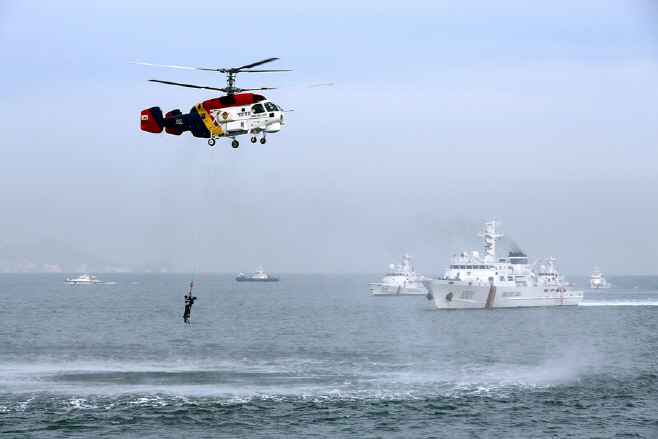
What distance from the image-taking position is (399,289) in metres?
167

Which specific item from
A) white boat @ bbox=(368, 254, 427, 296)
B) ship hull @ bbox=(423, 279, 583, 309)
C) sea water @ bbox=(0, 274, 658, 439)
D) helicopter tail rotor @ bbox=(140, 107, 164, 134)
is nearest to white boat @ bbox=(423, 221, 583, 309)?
ship hull @ bbox=(423, 279, 583, 309)

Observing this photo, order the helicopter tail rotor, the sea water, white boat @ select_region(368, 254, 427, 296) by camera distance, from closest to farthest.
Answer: the helicopter tail rotor
the sea water
white boat @ select_region(368, 254, 427, 296)

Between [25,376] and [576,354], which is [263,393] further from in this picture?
[576,354]

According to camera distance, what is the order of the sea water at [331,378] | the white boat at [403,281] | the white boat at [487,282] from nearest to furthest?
the sea water at [331,378]
the white boat at [487,282]
the white boat at [403,281]

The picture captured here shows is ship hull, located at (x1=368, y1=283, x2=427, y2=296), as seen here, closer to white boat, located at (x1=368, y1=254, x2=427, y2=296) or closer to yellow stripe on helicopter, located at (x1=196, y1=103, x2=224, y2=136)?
white boat, located at (x1=368, y1=254, x2=427, y2=296)

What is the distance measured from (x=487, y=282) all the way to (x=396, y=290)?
59.2m

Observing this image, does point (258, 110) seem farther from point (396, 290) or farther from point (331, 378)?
point (396, 290)

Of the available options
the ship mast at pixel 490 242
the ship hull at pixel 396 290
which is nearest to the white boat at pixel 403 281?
the ship hull at pixel 396 290

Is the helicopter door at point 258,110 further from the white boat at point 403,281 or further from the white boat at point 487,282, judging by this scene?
the white boat at point 403,281

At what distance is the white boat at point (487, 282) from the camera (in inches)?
4264

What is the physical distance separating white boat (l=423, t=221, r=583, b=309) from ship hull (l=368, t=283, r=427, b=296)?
49343mm

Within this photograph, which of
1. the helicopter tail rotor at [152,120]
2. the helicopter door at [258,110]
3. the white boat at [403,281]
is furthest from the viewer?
the white boat at [403,281]

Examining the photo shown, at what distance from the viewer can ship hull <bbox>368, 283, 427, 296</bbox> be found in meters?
165

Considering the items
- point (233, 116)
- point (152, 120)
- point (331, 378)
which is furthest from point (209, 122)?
point (331, 378)
